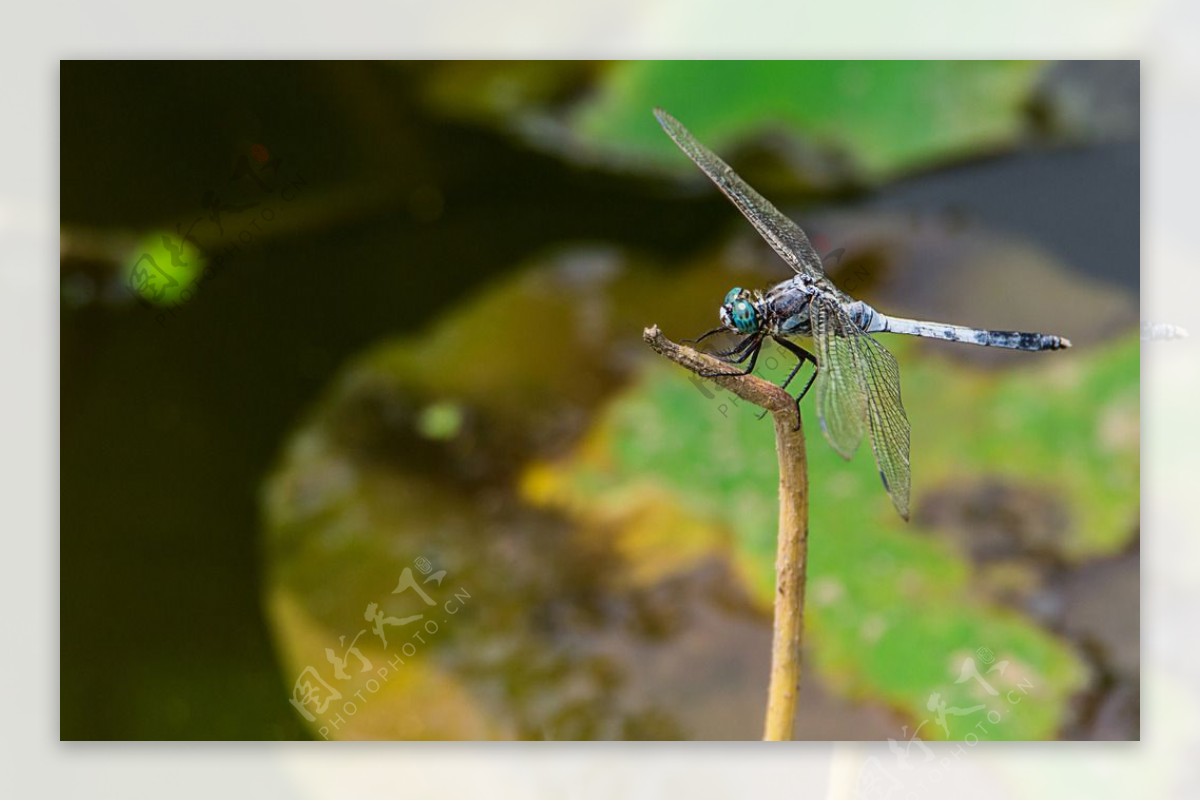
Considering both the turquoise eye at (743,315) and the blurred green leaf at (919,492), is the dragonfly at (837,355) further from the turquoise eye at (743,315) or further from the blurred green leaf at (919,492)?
the blurred green leaf at (919,492)

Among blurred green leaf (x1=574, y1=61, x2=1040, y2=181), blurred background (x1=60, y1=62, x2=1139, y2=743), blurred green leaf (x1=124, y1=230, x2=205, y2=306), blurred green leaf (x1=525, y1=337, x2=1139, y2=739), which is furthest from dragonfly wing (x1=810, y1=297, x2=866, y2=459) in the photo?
blurred green leaf (x1=124, y1=230, x2=205, y2=306)

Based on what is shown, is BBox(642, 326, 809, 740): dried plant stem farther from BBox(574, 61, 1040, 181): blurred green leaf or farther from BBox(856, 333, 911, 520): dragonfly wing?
BBox(574, 61, 1040, 181): blurred green leaf

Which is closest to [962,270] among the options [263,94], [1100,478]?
[1100,478]

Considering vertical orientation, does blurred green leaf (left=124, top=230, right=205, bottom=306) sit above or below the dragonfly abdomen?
above

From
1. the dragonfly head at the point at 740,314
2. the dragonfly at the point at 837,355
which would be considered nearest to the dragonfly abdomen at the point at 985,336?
the dragonfly at the point at 837,355

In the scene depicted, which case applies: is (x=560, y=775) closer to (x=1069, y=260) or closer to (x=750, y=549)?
(x=750, y=549)

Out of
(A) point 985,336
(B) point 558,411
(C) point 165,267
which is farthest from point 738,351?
(C) point 165,267
